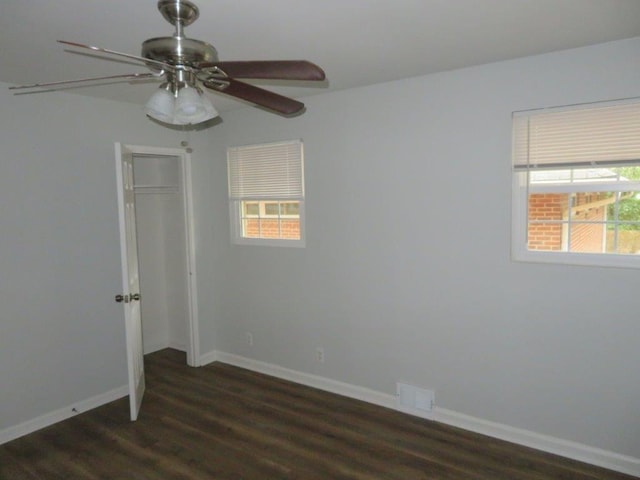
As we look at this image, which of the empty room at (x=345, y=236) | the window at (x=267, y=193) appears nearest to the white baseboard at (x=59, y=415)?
the empty room at (x=345, y=236)

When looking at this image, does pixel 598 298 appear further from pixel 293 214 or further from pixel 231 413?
pixel 231 413

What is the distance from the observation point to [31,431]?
10.4 ft

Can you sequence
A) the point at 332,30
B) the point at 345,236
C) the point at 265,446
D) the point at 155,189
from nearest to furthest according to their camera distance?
the point at 332,30
the point at 265,446
the point at 345,236
the point at 155,189

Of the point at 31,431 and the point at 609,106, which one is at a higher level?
the point at 609,106

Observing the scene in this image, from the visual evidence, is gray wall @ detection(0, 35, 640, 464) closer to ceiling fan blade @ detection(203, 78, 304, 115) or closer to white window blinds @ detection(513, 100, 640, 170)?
white window blinds @ detection(513, 100, 640, 170)

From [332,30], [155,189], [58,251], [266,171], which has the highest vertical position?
[332,30]

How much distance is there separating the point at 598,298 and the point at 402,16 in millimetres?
1969

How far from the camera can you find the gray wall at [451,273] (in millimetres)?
2580

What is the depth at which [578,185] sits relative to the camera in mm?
2666

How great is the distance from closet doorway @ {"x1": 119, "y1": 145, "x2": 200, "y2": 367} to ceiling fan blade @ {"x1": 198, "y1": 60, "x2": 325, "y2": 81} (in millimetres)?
2935

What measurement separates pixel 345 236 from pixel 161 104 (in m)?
2.12

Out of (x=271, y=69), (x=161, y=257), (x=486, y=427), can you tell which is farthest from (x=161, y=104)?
(x=161, y=257)

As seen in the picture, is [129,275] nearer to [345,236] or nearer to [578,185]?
[345,236]

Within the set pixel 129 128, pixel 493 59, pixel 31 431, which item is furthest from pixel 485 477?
pixel 129 128
